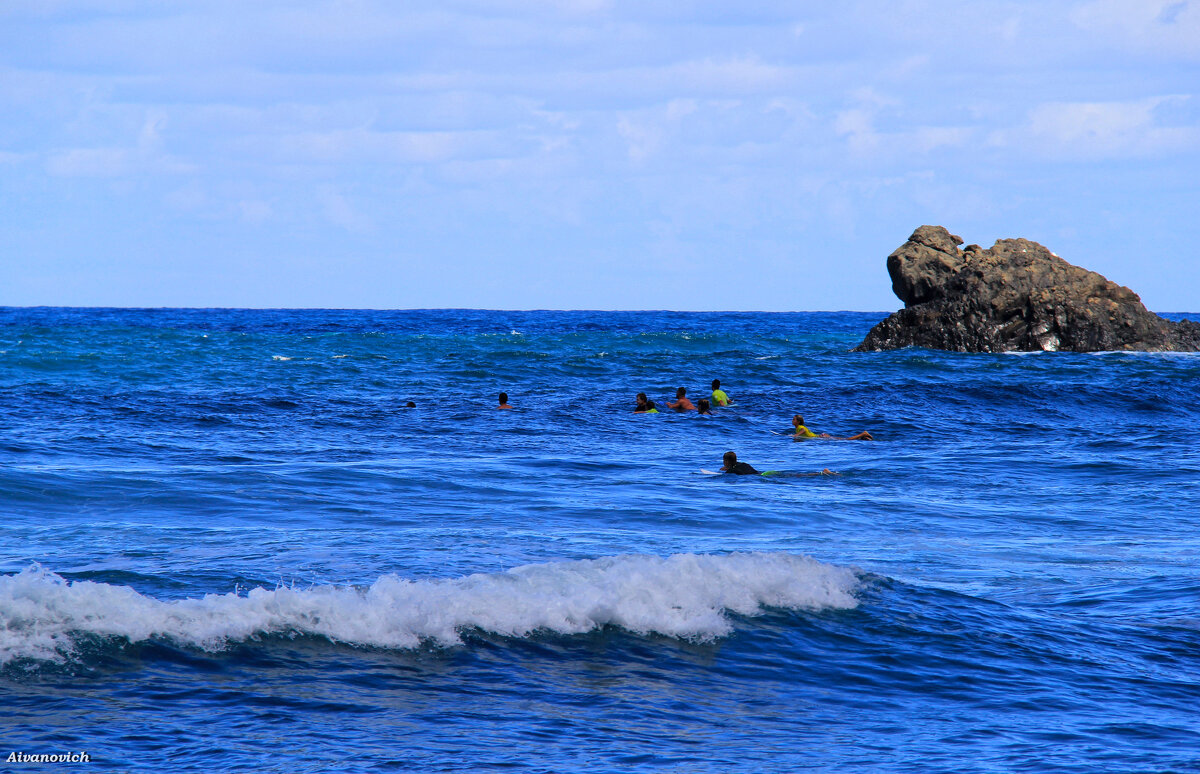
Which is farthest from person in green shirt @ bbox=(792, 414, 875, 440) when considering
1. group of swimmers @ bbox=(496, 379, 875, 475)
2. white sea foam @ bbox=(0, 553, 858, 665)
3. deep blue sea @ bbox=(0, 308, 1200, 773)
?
white sea foam @ bbox=(0, 553, 858, 665)

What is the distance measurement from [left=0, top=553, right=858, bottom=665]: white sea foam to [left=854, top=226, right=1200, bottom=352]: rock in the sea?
3138 cm

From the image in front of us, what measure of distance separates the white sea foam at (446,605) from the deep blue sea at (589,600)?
3cm

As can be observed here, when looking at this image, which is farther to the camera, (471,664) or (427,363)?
(427,363)

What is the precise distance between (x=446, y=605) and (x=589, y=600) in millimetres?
1071

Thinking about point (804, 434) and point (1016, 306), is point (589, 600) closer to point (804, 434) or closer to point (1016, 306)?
point (804, 434)

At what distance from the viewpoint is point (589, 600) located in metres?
8.12

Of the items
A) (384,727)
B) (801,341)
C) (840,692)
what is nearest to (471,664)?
(384,727)

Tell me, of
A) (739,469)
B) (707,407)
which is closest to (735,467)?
(739,469)

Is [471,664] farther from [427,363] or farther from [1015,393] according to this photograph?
[427,363]

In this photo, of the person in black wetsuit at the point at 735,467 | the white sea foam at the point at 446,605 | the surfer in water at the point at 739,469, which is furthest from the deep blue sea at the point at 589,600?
the person in black wetsuit at the point at 735,467

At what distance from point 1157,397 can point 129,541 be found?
24.6 meters

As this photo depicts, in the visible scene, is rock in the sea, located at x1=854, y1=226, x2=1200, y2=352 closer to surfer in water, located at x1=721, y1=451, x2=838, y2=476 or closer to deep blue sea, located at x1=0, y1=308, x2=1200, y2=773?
deep blue sea, located at x1=0, y1=308, x2=1200, y2=773

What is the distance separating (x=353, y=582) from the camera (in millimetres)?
9094

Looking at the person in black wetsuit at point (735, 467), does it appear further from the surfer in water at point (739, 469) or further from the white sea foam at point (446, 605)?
the white sea foam at point (446, 605)
